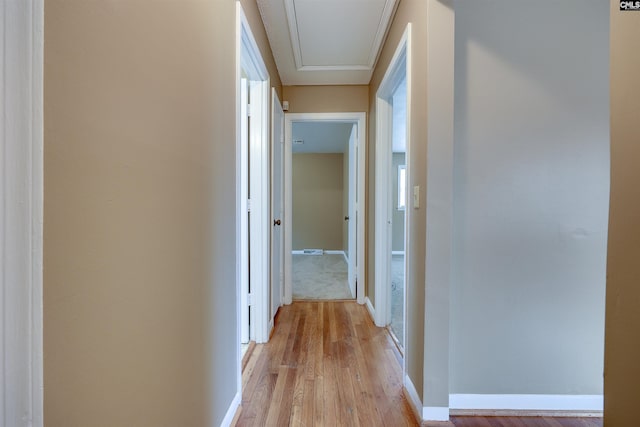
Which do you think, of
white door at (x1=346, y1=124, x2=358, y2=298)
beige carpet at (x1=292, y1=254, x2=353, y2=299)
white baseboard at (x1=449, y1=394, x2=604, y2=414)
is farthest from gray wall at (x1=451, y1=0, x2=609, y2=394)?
beige carpet at (x1=292, y1=254, x2=353, y2=299)

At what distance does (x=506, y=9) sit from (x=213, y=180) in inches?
68.3

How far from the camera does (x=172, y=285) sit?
88 centimetres

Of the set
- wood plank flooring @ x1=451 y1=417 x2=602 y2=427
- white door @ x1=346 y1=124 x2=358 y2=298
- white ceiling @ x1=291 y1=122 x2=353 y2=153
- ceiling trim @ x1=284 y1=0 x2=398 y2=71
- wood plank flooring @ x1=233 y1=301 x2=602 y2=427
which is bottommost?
wood plank flooring @ x1=451 y1=417 x2=602 y2=427

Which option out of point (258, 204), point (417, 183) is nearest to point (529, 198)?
point (417, 183)

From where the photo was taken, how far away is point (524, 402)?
1.51 m

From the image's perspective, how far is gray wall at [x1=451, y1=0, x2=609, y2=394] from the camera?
1.48 meters

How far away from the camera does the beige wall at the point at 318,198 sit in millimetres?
6707

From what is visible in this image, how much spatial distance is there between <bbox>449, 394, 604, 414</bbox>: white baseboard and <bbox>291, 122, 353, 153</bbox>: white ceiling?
11.7 ft

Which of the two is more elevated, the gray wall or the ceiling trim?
the ceiling trim

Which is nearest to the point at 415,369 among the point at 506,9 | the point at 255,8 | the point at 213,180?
the point at 213,180

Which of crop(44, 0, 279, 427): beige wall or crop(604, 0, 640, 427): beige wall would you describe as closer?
crop(44, 0, 279, 427): beige wall

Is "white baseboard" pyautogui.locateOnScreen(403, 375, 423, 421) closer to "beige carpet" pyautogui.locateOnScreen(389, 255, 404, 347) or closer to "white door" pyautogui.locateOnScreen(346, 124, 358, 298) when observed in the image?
"beige carpet" pyautogui.locateOnScreen(389, 255, 404, 347)

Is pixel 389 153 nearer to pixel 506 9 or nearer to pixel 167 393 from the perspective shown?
pixel 506 9

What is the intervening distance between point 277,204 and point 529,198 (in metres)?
1.99
